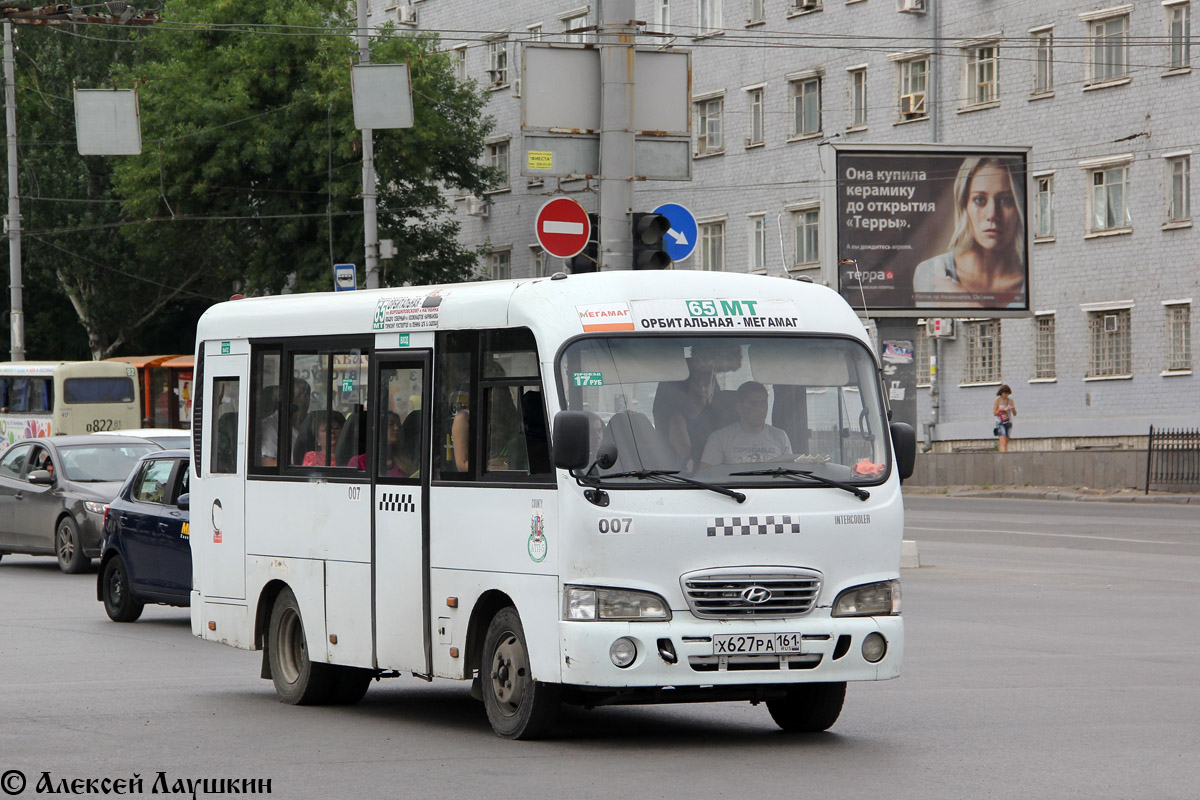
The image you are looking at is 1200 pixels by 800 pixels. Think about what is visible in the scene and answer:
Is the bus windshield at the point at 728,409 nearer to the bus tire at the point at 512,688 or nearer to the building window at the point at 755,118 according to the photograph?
the bus tire at the point at 512,688

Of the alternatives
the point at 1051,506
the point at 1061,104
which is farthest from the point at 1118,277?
the point at 1051,506

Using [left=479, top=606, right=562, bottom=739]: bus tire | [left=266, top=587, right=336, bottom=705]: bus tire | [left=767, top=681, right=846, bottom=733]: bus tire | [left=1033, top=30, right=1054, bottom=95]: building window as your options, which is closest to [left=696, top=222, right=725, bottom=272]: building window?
[left=1033, top=30, right=1054, bottom=95]: building window

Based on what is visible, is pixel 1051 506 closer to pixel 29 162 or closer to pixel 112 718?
pixel 112 718

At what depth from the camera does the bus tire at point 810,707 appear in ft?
33.2

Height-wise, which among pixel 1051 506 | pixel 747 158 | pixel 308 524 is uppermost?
pixel 747 158

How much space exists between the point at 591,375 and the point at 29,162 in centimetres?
5908

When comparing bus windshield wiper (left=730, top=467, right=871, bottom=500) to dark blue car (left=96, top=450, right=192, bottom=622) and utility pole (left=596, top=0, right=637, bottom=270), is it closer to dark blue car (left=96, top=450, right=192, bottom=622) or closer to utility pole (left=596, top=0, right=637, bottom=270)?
utility pole (left=596, top=0, right=637, bottom=270)

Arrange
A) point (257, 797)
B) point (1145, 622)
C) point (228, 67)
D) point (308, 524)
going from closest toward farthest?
point (257, 797) < point (308, 524) < point (1145, 622) < point (228, 67)

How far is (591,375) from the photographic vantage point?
9805mm

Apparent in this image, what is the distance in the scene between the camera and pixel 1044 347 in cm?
4988

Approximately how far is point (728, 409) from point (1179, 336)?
38269 millimetres

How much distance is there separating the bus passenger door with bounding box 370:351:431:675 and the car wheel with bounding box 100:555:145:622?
6887mm

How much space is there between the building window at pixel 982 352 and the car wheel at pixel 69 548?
105 ft

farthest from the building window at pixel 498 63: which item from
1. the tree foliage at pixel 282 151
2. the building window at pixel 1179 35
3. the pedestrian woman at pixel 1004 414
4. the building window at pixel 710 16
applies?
the building window at pixel 1179 35
